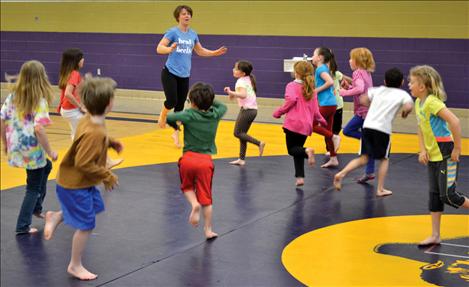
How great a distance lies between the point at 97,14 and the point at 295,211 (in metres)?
10.5

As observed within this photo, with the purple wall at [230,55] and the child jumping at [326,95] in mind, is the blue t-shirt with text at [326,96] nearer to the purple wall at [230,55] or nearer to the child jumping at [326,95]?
the child jumping at [326,95]

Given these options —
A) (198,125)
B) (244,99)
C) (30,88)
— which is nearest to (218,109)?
(198,125)

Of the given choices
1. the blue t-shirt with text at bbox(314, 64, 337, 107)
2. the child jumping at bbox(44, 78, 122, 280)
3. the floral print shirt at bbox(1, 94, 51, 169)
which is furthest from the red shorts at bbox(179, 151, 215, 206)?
the blue t-shirt with text at bbox(314, 64, 337, 107)

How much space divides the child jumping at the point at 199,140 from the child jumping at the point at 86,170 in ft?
3.36

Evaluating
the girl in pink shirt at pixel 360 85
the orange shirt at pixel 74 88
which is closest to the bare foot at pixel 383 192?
the girl in pink shirt at pixel 360 85

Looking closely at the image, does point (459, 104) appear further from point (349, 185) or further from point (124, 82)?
point (124, 82)

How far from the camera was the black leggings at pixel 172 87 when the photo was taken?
11.1 m

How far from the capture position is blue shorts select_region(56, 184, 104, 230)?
5.74 meters

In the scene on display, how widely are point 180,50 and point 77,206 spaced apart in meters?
5.52

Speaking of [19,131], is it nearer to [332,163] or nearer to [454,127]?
[454,127]

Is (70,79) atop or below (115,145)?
atop

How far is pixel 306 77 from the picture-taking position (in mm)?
8750

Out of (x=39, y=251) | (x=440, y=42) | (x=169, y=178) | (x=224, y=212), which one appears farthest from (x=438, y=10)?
(x=39, y=251)

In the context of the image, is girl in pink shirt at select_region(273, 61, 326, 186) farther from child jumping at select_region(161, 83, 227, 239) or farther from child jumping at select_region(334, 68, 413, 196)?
child jumping at select_region(161, 83, 227, 239)
